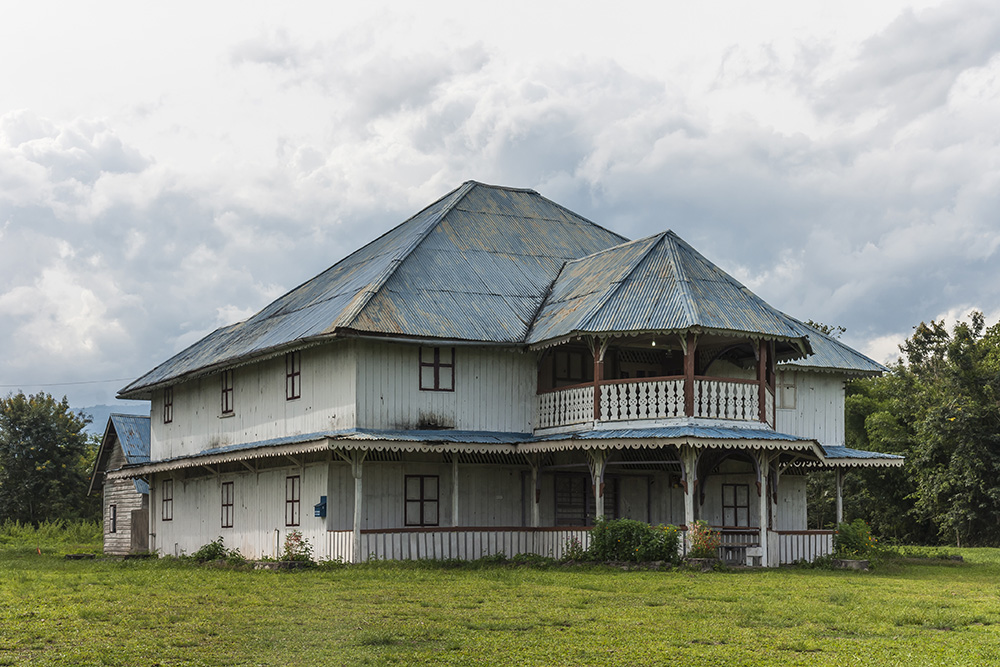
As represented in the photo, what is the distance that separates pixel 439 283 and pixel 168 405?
1206 cm

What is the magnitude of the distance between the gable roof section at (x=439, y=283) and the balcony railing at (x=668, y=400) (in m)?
2.75

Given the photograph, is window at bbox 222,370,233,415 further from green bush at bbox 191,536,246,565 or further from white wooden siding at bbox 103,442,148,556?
white wooden siding at bbox 103,442,148,556

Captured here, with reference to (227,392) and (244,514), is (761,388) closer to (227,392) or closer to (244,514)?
(244,514)

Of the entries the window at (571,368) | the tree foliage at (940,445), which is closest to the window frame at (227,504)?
the window at (571,368)

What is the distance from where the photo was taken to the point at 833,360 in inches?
1294

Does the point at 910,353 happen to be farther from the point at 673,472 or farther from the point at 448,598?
the point at 448,598

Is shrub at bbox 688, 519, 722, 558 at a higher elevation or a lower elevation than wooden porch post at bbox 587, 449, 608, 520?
lower

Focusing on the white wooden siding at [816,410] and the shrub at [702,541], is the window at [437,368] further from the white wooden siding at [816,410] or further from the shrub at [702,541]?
the white wooden siding at [816,410]

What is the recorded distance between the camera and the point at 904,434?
159 feet

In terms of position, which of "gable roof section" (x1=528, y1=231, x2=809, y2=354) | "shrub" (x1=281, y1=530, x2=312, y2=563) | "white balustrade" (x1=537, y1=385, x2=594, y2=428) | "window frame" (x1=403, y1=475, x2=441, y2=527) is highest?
"gable roof section" (x1=528, y1=231, x2=809, y2=354)

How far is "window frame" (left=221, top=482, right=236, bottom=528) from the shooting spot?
3191 centimetres

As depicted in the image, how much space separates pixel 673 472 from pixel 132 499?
67.7 feet

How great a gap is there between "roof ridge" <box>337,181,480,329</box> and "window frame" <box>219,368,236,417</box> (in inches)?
229

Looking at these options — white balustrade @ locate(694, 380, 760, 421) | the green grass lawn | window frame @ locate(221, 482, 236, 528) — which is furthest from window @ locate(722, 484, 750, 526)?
window frame @ locate(221, 482, 236, 528)
